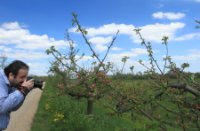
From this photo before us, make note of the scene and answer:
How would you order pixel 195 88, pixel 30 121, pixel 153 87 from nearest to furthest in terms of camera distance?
1. pixel 195 88
2. pixel 153 87
3. pixel 30 121

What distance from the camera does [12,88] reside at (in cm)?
484

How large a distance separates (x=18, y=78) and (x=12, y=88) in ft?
0.42

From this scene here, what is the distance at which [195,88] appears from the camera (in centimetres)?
293

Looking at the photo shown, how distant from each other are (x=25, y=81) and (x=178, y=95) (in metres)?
1.95

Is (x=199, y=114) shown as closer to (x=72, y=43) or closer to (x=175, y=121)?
(x=175, y=121)

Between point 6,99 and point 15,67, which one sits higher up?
point 15,67

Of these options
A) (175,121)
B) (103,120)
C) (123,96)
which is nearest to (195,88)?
(175,121)

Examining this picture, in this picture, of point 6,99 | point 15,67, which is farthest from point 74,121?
point 6,99

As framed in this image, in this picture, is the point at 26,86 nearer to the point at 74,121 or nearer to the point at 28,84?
the point at 28,84

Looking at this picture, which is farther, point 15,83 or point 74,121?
point 74,121

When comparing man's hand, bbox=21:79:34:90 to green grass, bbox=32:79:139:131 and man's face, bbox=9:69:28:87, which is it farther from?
green grass, bbox=32:79:139:131

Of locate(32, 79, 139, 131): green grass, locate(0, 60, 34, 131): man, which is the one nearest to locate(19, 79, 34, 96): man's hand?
locate(0, 60, 34, 131): man

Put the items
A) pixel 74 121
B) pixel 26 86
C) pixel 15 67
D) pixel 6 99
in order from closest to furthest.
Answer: pixel 6 99 < pixel 26 86 < pixel 15 67 < pixel 74 121

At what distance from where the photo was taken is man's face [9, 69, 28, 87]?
15.6 ft
